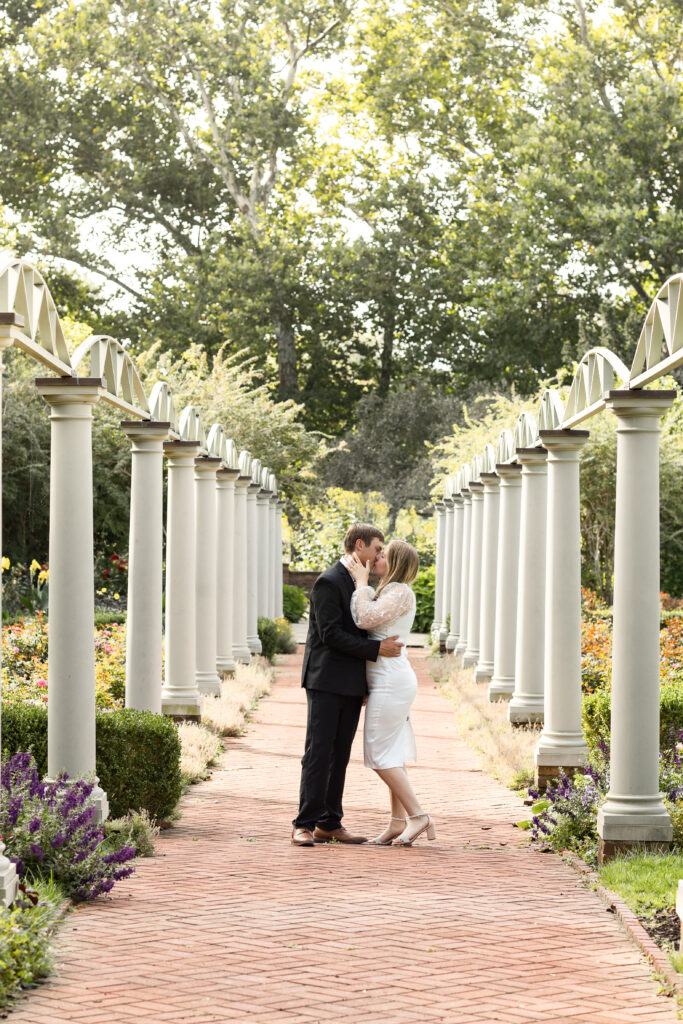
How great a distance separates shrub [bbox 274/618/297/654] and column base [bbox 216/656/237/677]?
247 inches

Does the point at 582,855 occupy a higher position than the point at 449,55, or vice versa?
the point at 449,55

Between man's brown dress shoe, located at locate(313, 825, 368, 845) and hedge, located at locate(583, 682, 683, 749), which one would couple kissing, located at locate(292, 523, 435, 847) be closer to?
man's brown dress shoe, located at locate(313, 825, 368, 845)

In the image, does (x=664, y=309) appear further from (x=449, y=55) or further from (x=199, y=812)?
(x=449, y=55)

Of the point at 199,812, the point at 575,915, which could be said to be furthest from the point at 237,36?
the point at 575,915

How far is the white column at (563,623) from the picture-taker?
9570mm

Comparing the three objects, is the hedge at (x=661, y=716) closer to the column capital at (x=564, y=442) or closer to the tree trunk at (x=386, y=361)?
the column capital at (x=564, y=442)

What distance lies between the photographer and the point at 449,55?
134 feet

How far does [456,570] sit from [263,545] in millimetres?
3547

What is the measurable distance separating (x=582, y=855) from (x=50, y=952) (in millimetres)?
3410

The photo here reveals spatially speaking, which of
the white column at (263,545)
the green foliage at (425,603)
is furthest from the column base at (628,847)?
the green foliage at (425,603)

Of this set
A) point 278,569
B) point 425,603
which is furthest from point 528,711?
point 425,603

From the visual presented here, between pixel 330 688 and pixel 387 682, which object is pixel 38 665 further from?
pixel 387 682

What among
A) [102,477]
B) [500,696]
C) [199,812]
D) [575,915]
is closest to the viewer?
[575,915]

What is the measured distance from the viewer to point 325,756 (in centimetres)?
805
